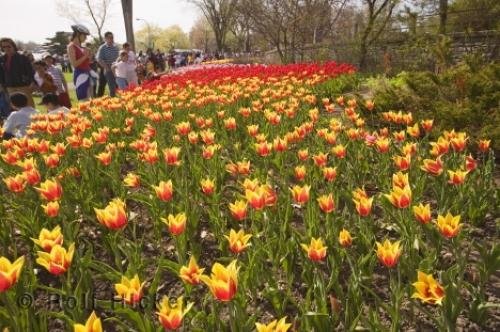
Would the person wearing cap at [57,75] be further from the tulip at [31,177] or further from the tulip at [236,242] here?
the tulip at [236,242]

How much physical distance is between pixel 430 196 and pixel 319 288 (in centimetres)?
206

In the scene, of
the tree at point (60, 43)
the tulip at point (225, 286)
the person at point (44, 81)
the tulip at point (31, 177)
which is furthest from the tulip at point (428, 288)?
the tree at point (60, 43)

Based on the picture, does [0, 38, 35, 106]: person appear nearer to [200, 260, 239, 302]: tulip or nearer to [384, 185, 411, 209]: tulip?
[384, 185, 411, 209]: tulip

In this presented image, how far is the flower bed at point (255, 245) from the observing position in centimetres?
193

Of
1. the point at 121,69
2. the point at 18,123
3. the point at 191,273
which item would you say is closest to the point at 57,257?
the point at 191,273

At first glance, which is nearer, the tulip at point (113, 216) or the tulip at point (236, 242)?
the tulip at point (236, 242)

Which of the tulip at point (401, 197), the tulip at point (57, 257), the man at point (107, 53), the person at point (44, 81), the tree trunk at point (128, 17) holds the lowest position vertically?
the tulip at point (57, 257)

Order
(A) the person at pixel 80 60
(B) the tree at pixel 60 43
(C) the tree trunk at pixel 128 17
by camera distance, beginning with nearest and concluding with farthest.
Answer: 1. (A) the person at pixel 80 60
2. (C) the tree trunk at pixel 128 17
3. (B) the tree at pixel 60 43

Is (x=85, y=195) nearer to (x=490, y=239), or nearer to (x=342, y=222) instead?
(x=342, y=222)

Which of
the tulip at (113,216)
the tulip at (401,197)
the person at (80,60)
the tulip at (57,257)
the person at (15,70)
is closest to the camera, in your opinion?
the tulip at (57,257)

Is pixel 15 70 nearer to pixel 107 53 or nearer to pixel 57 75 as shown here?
pixel 57 75

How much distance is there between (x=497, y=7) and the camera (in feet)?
50.1

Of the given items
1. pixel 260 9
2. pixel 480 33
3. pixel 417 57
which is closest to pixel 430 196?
pixel 417 57

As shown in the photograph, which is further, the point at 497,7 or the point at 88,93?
the point at 497,7
